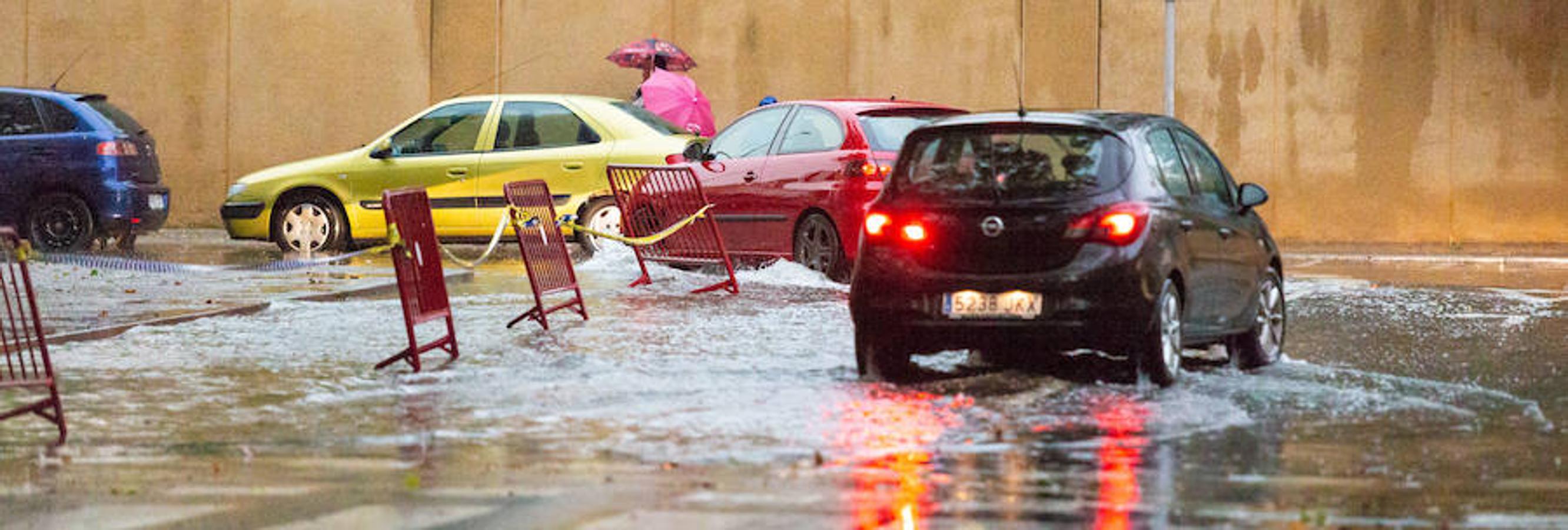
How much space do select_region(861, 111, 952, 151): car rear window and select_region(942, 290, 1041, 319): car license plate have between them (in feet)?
21.4

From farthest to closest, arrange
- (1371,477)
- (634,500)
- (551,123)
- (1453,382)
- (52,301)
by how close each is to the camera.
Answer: (551,123) → (52,301) → (1453,382) → (1371,477) → (634,500)

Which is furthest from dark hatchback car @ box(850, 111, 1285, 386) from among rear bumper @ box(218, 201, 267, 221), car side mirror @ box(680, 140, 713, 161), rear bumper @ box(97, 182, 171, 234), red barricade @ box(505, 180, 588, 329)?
rear bumper @ box(97, 182, 171, 234)

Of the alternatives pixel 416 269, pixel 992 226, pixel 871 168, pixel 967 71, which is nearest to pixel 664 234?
pixel 871 168

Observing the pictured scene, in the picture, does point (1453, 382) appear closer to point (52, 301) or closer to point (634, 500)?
point (634, 500)

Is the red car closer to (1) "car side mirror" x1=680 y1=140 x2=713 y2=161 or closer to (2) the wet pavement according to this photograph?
(1) "car side mirror" x1=680 y1=140 x2=713 y2=161

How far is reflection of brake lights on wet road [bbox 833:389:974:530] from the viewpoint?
24.9 ft

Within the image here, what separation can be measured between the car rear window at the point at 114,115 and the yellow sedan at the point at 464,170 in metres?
1.09

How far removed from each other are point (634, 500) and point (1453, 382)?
5.20 m

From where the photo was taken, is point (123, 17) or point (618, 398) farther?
point (123, 17)

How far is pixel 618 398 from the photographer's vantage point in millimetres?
10836

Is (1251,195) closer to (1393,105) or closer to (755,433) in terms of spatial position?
(755,433)

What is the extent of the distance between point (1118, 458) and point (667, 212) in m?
10.2

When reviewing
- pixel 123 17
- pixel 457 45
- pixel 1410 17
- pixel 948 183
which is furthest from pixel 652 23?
pixel 948 183

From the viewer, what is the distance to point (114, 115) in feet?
76.9
